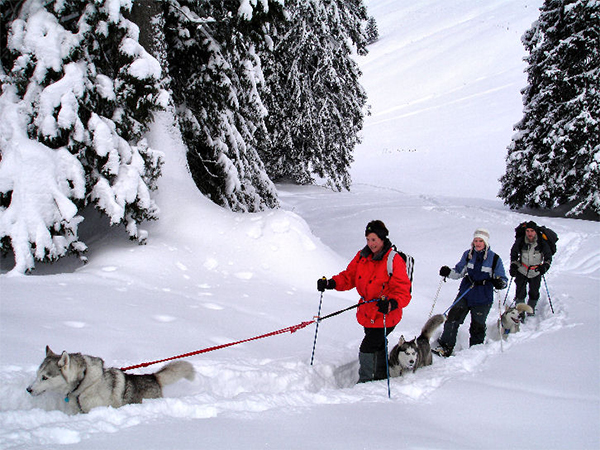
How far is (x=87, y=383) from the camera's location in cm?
354

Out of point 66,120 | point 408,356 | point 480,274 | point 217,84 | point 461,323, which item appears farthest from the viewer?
point 217,84

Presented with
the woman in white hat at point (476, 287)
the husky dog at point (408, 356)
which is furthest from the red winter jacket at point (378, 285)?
the woman in white hat at point (476, 287)

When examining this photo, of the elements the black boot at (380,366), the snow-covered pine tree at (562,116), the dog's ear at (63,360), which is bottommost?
the black boot at (380,366)

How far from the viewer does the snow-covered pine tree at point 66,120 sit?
604 centimetres

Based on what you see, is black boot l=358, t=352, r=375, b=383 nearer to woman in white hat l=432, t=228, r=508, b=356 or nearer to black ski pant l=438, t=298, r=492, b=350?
woman in white hat l=432, t=228, r=508, b=356

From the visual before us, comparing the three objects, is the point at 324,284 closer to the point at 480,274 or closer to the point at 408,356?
the point at 408,356

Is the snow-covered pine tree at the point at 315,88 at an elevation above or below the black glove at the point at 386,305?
above

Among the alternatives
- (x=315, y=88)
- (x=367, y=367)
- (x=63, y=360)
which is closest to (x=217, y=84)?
(x=367, y=367)

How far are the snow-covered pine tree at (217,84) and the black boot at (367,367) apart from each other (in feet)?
19.0

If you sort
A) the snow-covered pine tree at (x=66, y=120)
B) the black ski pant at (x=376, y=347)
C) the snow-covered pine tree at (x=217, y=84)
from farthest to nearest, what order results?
the snow-covered pine tree at (x=217, y=84) → the snow-covered pine tree at (x=66, y=120) → the black ski pant at (x=376, y=347)

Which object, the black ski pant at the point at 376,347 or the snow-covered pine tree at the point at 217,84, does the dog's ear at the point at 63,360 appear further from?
the snow-covered pine tree at the point at 217,84

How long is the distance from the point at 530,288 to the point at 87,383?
7.77 meters

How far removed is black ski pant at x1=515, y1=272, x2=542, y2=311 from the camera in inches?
329

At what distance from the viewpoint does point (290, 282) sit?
26.9 feet
